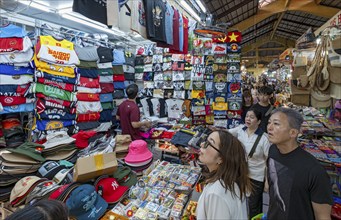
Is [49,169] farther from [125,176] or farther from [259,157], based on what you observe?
[259,157]

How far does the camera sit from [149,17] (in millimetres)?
2982

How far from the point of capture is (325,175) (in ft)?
5.11

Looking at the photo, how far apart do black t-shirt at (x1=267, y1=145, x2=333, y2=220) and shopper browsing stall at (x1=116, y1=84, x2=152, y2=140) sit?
2330mm

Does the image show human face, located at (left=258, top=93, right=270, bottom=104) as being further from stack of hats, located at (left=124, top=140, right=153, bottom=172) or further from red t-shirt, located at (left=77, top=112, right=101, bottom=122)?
red t-shirt, located at (left=77, top=112, right=101, bottom=122)

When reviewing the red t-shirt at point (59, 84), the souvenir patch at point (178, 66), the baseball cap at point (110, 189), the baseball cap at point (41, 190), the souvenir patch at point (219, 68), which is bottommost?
the baseball cap at point (110, 189)

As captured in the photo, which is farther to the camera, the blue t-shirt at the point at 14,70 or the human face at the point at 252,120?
the blue t-shirt at the point at 14,70

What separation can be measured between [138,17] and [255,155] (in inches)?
90.7

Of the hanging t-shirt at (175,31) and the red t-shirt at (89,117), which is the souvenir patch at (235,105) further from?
the red t-shirt at (89,117)

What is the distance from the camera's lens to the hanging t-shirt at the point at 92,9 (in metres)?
2.04

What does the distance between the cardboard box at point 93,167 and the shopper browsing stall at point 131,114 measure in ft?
4.65

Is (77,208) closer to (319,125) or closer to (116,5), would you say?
(116,5)

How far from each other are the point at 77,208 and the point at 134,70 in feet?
18.1

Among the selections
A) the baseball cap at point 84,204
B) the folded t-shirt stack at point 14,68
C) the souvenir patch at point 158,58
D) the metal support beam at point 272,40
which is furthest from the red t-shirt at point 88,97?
the metal support beam at point 272,40

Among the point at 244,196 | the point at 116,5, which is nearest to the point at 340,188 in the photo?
the point at 244,196
